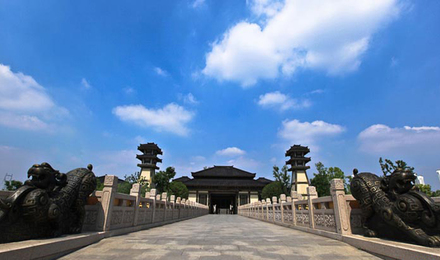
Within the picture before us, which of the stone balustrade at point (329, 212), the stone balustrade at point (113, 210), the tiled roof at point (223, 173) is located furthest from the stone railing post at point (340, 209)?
the tiled roof at point (223, 173)

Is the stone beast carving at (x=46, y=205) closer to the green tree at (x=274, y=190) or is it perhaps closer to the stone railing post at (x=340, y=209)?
the stone railing post at (x=340, y=209)

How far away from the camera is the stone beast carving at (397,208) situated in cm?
393

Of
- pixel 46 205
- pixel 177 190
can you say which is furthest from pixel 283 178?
pixel 46 205

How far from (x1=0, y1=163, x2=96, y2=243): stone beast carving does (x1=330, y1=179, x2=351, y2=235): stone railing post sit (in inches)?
276

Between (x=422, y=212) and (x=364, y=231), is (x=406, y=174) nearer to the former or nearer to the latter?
(x=422, y=212)

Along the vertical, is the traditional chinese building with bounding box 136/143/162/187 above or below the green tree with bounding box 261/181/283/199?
above

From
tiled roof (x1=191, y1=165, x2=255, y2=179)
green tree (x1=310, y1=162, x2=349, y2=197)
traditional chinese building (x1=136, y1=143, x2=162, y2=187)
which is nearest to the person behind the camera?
green tree (x1=310, y1=162, x2=349, y2=197)

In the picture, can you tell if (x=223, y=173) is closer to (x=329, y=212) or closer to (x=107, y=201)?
(x=329, y=212)

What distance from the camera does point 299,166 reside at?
39.5 meters

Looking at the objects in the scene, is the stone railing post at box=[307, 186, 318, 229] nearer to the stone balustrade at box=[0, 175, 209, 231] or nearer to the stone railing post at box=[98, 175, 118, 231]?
the stone balustrade at box=[0, 175, 209, 231]

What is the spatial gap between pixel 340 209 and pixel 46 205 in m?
7.36

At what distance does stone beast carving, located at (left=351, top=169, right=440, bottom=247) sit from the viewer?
3.93m

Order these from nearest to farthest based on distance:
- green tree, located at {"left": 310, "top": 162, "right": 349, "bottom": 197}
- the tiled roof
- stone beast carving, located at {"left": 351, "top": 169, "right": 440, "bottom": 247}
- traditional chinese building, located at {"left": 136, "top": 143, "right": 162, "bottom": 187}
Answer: stone beast carving, located at {"left": 351, "top": 169, "right": 440, "bottom": 247} < green tree, located at {"left": 310, "top": 162, "right": 349, "bottom": 197} < traditional chinese building, located at {"left": 136, "top": 143, "right": 162, "bottom": 187} < the tiled roof

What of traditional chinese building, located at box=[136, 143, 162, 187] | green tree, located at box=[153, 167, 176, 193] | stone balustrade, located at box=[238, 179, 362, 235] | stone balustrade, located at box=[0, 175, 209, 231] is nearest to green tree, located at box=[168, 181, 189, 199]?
green tree, located at box=[153, 167, 176, 193]
